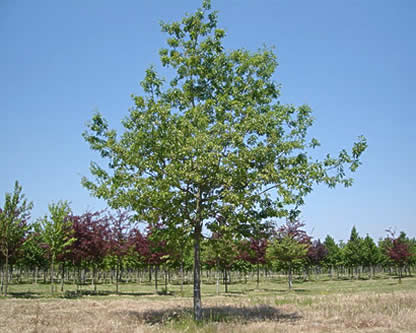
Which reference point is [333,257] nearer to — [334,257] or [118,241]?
[334,257]

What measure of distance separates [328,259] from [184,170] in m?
59.0

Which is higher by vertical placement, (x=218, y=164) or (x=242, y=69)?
(x=242, y=69)

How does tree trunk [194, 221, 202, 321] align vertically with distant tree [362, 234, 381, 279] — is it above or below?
above

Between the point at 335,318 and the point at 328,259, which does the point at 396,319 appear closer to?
the point at 335,318

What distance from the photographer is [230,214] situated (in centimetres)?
1267

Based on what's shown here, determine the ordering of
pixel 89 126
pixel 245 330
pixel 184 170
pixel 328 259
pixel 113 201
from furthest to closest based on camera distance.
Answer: pixel 328 259
pixel 89 126
pixel 113 201
pixel 184 170
pixel 245 330

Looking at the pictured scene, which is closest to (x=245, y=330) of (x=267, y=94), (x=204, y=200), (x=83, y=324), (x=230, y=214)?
(x=230, y=214)

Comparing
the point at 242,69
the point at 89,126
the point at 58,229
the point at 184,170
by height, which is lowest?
the point at 58,229

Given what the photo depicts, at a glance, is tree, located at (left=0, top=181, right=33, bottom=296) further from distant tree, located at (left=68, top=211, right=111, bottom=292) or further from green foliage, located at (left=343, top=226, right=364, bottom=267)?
green foliage, located at (left=343, top=226, right=364, bottom=267)

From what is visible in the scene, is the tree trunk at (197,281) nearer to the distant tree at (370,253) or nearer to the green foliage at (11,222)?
the green foliage at (11,222)

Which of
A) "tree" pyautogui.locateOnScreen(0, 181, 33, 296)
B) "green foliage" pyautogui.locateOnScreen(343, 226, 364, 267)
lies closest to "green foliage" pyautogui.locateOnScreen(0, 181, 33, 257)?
"tree" pyautogui.locateOnScreen(0, 181, 33, 296)

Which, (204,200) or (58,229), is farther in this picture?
(58,229)

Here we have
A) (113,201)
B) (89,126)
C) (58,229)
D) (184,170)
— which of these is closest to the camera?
(184,170)

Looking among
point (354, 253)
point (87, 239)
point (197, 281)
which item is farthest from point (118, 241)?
point (354, 253)
